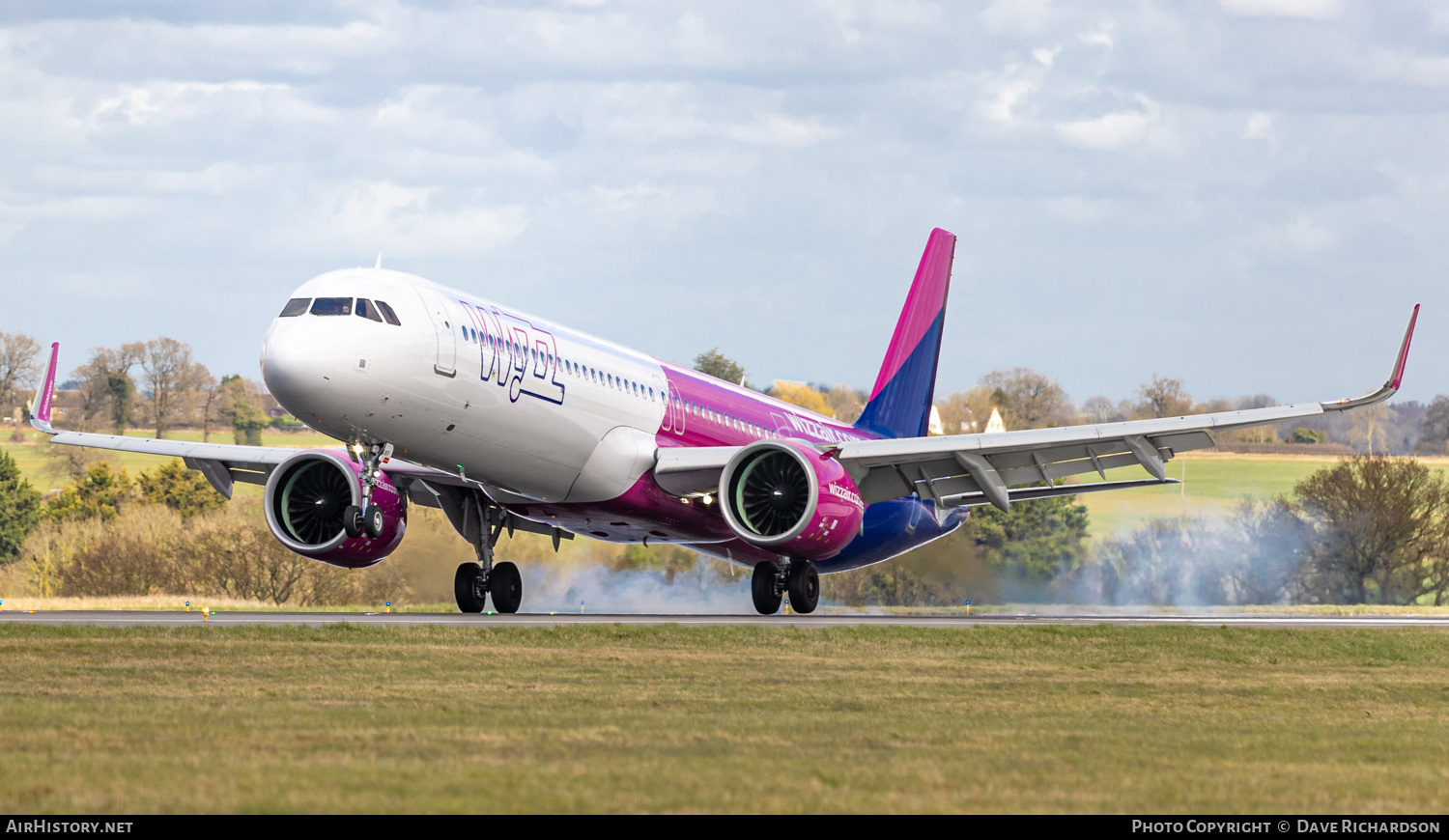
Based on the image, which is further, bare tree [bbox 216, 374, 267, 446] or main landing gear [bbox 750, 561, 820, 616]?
bare tree [bbox 216, 374, 267, 446]

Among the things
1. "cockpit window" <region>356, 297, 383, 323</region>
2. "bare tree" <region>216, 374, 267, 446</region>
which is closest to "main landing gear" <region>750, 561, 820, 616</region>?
"cockpit window" <region>356, 297, 383, 323</region>

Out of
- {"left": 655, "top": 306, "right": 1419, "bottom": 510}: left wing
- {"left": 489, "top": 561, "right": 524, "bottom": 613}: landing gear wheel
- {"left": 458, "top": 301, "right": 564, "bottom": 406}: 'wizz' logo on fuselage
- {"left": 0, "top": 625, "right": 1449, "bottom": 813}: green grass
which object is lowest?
{"left": 0, "top": 625, "right": 1449, "bottom": 813}: green grass

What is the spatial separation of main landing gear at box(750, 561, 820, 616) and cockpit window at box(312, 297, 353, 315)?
37.7 feet

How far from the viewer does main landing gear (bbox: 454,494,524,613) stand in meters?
33.9

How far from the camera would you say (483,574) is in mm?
34469

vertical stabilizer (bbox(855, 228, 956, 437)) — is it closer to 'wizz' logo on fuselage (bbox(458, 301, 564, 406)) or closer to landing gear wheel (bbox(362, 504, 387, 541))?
'wizz' logo on fuselage (bbox(458, 301, 564, 406))

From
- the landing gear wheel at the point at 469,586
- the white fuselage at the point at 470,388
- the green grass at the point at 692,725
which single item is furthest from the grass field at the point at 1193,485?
the green grass at the point at 692,725

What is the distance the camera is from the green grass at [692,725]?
9945 millimetres

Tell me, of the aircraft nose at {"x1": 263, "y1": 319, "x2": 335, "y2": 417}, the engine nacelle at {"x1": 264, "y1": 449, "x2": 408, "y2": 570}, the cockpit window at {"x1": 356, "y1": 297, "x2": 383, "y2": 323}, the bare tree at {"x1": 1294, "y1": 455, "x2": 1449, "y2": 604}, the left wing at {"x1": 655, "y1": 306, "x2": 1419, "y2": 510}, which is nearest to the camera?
the aircraft nose at {"x1": 263, "y1": 319, "x2": 335, "y2": 417}

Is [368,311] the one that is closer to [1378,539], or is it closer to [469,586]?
[469,586]

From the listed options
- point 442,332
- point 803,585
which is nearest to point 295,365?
point 442,332

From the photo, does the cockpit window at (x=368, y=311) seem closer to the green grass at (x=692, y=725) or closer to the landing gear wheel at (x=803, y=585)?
the green grass at (x=692, y=725)

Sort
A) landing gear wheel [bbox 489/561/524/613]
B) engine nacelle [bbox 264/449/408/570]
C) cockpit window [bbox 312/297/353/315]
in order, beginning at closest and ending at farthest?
1. cockpit window [bbox 312/297/353/315]
2. engine nacelle [bbox 264/449/408/570]
3. landing gear wheel [bbox 489/561/524/613]
